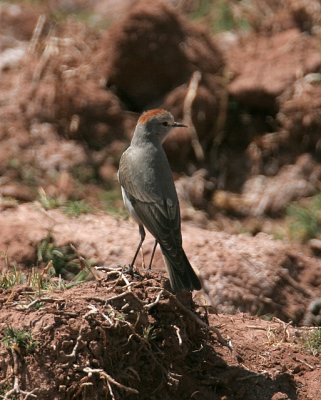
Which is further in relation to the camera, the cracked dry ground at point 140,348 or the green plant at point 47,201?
the green plant at point 47,201

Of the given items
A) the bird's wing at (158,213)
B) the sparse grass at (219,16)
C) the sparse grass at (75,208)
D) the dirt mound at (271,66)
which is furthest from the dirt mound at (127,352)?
the sparse grass at (219,16)

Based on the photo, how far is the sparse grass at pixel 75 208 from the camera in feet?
33.6

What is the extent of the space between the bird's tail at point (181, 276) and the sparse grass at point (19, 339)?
1232mm

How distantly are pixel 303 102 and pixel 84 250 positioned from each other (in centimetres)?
412

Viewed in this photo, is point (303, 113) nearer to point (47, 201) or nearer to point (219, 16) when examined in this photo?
point (219, 16)

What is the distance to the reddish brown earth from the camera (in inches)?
260

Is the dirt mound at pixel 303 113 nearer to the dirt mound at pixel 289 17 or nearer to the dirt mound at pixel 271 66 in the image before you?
the dirt mound at pixel 271 66

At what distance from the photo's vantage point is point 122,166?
29.0ft

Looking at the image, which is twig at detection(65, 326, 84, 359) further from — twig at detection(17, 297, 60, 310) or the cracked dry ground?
twig at detection(17, 297, 60, 310)

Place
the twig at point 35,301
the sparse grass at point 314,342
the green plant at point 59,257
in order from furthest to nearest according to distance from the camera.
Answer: the green plant at point 59,257 → the sparse grass at point 314,342 → the twig at point 35,301

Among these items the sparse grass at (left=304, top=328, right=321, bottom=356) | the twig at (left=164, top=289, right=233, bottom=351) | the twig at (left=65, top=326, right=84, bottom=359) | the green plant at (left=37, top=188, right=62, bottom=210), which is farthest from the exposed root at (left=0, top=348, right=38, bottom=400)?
the green plant at (left=37, top=188, right=62, bottom=210)

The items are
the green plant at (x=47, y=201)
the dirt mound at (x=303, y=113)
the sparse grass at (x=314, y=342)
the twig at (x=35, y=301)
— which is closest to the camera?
the twig at (x=35, y=301)

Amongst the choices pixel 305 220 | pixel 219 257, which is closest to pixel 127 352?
pixel 219 257

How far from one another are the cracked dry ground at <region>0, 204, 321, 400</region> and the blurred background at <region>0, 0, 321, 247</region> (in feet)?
12.3
